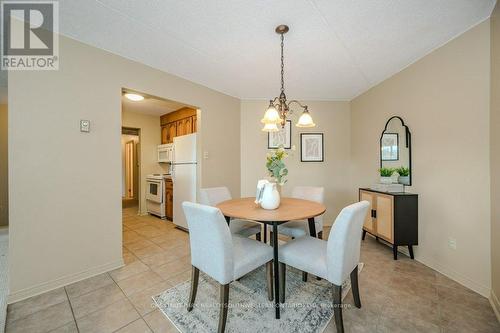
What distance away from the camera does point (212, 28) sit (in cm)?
183

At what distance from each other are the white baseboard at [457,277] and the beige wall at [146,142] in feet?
16.5

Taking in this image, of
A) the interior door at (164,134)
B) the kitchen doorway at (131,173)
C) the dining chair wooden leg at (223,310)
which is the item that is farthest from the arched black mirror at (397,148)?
the kitchen doorway at (131,173)

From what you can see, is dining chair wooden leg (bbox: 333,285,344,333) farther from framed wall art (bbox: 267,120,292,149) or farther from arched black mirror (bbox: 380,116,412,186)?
framed wall art (bbox: 267,120,292,149)

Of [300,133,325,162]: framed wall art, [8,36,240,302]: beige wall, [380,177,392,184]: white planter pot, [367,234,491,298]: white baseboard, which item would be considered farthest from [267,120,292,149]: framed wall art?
[367,234,491,298]: white baseboard

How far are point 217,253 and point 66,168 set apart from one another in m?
1.76

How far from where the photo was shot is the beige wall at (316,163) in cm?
377

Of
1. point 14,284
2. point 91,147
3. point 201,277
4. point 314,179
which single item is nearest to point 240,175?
point 314,179

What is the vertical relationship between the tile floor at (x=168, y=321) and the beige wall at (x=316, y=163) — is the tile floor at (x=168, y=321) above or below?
below

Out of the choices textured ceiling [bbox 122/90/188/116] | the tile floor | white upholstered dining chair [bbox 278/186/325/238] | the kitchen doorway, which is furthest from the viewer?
the kitchen doorway

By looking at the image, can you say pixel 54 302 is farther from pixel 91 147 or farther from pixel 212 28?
pixel 212 28

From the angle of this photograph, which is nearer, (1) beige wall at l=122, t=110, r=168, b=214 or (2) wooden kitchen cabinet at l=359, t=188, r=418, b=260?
(2) wooden kitchen cabinet at l=359, t=188, r=418, b=260

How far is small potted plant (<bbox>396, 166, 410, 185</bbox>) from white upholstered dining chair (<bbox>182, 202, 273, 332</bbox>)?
214 centimetres

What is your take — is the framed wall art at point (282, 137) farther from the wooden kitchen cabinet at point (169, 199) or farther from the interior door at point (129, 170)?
the interior door at point (129, 170)

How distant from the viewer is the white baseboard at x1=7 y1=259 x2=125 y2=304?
1.69 m
